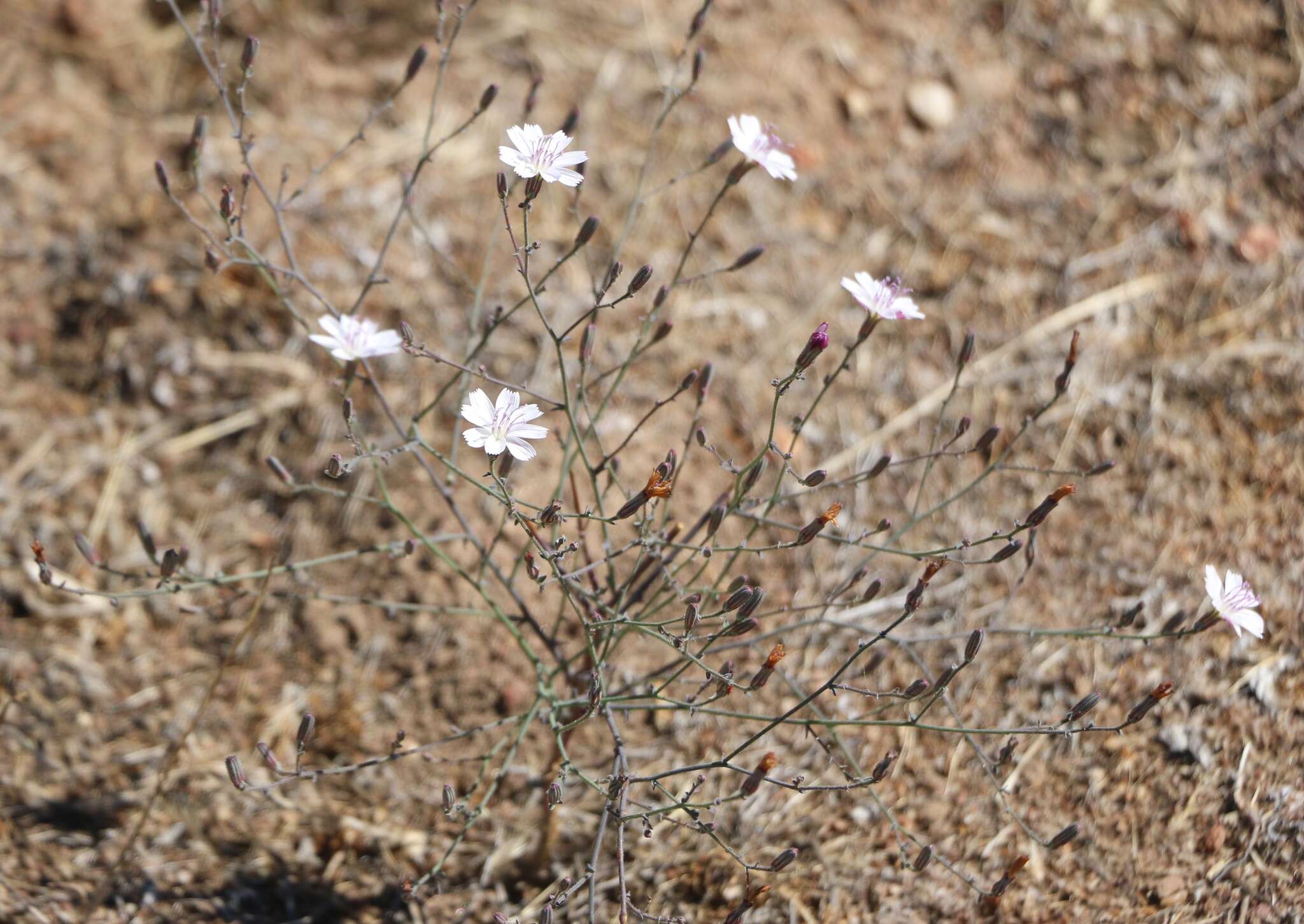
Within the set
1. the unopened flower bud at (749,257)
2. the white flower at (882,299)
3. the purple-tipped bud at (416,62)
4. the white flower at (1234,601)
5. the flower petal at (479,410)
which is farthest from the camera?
the purple-tipped bud at (416,62)

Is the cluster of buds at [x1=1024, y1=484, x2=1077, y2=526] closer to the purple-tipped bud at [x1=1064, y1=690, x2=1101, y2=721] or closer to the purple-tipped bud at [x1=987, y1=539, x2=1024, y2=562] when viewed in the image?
the purple-tipped bud at [x1=987, y1=539, x2=1024, y2=562]

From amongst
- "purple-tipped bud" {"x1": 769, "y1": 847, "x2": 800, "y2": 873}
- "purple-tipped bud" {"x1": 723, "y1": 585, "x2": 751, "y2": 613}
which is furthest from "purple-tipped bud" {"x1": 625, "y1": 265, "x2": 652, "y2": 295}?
"purple-tipped bud" {"x1": 769, "y1": 847, "x2": 800, "y2": 873}

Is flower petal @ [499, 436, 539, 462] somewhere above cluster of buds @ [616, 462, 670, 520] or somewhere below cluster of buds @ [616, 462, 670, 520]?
above

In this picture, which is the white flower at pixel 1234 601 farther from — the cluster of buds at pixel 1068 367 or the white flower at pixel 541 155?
the white flower at pixel 541 155

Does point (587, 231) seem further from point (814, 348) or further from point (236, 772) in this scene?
point (236, 772)

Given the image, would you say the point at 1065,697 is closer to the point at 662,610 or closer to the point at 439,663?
the point at 662,610

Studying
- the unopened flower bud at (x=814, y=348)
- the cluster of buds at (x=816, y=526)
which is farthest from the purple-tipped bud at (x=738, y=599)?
the unopened flower bud at (x=814, y=348)

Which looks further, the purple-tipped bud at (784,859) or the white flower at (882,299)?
the white flower at (882,299)
